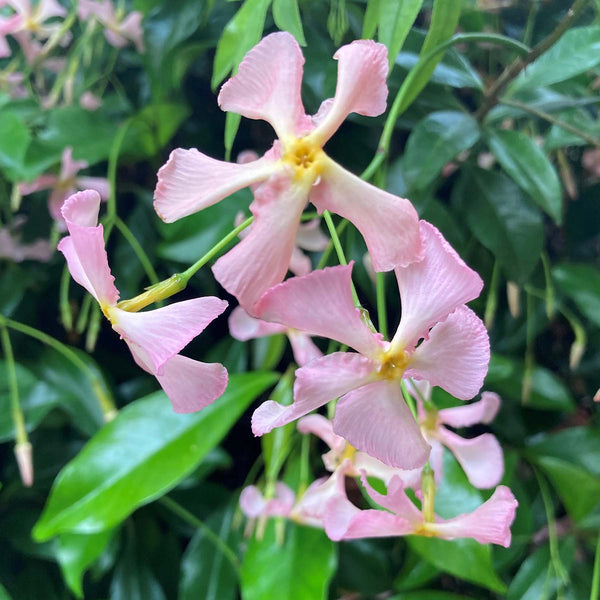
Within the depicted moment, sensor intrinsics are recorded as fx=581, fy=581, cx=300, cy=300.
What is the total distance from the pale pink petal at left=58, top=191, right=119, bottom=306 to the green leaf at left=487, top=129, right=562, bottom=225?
0.98 ft

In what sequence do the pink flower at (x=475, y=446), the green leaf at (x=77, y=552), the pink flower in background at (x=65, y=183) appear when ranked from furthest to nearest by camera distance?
the pink flower in background at (x=65, y=183), the green leaf at (x=77, y=552), the pink flower at (x=475, y=446)

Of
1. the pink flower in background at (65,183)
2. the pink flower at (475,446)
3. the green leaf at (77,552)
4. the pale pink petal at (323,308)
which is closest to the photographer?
the pale pink petal at (323,308)

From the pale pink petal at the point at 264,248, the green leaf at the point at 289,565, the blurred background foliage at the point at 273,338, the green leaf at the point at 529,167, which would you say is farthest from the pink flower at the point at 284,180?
the green leaf at the point at 289,565

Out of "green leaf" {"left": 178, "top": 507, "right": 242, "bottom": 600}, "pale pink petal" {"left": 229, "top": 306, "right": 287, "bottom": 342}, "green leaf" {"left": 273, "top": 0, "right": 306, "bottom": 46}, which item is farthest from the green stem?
"green leaf" {"left": 273, "top": 0, "right": 306, "bottom": 46}

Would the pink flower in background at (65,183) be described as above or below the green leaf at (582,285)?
above

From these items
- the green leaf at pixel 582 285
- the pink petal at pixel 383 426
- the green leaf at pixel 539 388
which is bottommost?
the green leaf at pixel 539 388

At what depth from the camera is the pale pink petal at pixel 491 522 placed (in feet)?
0.83

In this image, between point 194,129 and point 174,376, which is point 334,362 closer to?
point 174,376

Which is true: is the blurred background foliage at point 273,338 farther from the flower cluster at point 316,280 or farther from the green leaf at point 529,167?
the flower cluster at point 316,280

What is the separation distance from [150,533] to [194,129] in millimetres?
446

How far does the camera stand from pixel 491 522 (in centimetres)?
26

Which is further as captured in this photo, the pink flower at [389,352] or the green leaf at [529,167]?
the green leaf at [529,167]

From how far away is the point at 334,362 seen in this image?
0.23 meters

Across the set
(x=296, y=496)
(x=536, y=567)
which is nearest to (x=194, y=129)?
(x=296, y=496)
